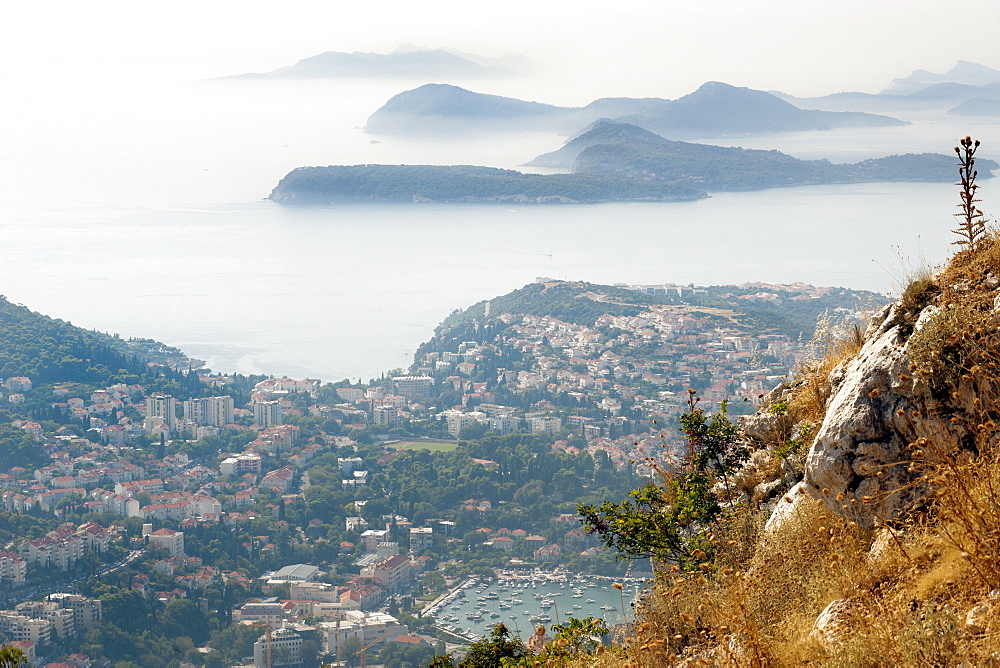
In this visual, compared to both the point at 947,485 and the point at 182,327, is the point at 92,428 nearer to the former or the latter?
the point at 182,327

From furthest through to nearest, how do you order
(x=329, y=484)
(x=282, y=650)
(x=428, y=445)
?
(x=428, y=445)
(x=329, y=484)
(x=282, y=650)

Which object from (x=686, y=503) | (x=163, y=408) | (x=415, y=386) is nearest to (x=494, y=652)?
(x=686, y=503)

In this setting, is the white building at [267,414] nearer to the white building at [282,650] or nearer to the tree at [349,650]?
the white building at [282,650]

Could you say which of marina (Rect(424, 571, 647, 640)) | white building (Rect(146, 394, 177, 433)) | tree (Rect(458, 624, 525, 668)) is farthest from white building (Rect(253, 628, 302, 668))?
white building (Rect(146, 394, 177, 433))

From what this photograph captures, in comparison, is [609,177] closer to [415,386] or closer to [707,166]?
[707,166]

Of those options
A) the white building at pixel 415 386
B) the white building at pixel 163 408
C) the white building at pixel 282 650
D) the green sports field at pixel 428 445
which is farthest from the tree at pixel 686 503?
the white building at pixel 415 386

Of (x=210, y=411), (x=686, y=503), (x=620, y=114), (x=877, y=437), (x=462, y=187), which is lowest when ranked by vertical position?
(x=210, y=411)

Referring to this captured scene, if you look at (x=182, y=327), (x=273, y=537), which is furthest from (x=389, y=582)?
(x=182, y=327)

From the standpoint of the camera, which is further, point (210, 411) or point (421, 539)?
point (210, 411)
